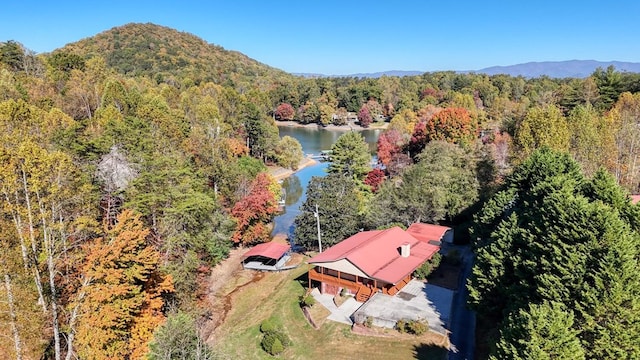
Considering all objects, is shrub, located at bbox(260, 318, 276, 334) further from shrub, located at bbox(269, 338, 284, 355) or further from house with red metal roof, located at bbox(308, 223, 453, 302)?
house with red metal roof, located at bbox(308, 223, 453, 302)

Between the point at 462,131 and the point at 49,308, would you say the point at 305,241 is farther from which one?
the point at 462,131

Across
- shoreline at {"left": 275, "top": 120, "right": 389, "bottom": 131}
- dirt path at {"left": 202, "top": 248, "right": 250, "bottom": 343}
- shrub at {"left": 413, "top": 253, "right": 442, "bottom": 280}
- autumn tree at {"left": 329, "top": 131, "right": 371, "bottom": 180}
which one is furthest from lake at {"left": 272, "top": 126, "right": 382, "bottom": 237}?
shrub at {"left": 413, "top": 253, "right": 442, "bottom": 280}

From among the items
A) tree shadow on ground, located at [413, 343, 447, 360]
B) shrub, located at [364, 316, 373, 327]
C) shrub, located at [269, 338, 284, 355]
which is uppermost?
shrub, located at [364, 316, 373, 327]

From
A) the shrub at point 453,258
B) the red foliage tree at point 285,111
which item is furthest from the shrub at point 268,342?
the red foliage tree at point 285,111

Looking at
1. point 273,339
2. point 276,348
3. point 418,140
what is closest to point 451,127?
point 418,140

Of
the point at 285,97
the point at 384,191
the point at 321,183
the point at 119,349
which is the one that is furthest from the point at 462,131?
the point at 285,97

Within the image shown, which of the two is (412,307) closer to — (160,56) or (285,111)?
(285,111)
